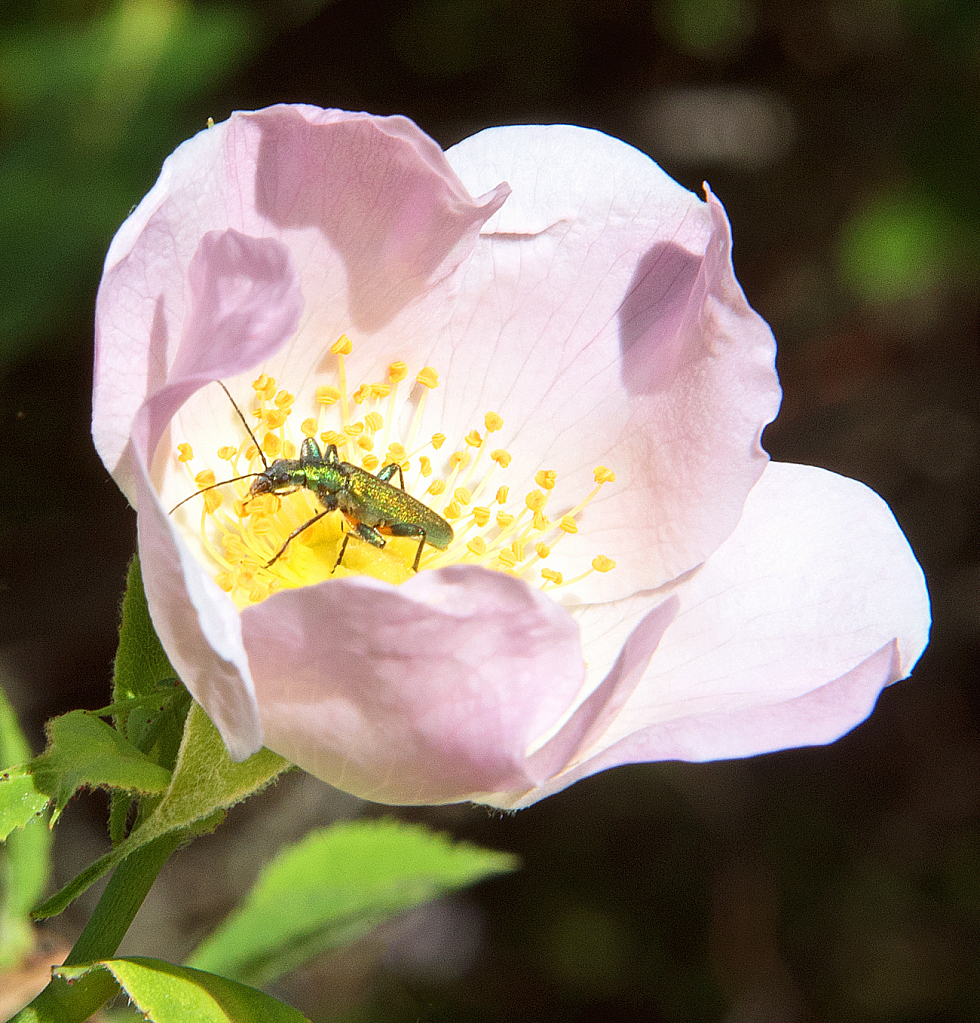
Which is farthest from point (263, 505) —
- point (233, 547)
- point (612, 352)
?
point (612, 352)

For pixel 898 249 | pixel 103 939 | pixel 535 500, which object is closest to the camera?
pixel 103 939

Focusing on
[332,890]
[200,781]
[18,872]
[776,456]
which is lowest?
[776,456]

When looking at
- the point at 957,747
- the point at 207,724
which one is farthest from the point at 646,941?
the point at 207,724

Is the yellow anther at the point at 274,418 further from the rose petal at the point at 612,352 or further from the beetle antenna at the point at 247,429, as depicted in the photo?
the rose petal at the point at 612,352

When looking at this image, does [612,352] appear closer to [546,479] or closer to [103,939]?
[546,479]

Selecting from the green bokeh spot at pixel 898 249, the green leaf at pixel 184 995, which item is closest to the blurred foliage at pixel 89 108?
the green bokeh spot at pixel 898 249

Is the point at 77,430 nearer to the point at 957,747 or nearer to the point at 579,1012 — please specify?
the point at 579,1012

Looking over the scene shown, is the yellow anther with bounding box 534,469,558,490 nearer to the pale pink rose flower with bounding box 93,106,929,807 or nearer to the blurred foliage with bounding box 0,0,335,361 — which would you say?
the pale pink rose flower with bounding box 93,106,929,807
